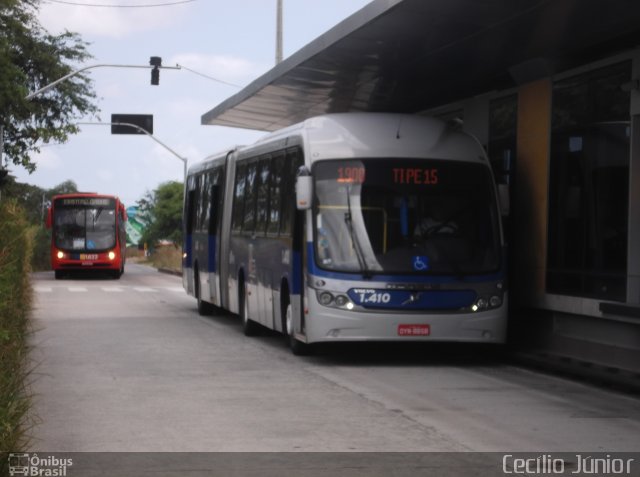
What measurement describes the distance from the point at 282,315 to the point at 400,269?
8.47ft

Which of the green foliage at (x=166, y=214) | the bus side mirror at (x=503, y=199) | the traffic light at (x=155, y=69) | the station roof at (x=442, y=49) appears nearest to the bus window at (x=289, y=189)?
the station roof at (x=442, y=49)

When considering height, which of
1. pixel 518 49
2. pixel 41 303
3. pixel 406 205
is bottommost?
pixel 41 303

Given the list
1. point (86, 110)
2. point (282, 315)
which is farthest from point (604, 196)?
point (86, 110)

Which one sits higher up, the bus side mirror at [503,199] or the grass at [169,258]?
the bus side mirror at [503,199]

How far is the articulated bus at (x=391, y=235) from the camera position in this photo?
15805 millimetres

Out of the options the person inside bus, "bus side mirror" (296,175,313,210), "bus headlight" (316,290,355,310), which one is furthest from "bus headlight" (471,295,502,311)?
"bus side mirror" (296,175,313,210)

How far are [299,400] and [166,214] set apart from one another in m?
69.5

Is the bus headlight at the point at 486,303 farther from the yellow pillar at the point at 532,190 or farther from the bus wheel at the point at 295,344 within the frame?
the bus wheel at the point at 295,344

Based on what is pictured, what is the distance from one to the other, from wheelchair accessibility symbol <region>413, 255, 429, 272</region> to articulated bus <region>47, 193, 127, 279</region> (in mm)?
32746

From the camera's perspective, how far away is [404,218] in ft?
52.8

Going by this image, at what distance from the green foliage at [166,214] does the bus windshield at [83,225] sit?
106ft

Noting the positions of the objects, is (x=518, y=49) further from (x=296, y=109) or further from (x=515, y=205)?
(x=296, y=109)

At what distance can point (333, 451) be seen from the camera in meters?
9.58

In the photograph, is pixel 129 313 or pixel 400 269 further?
pixel 129 313
